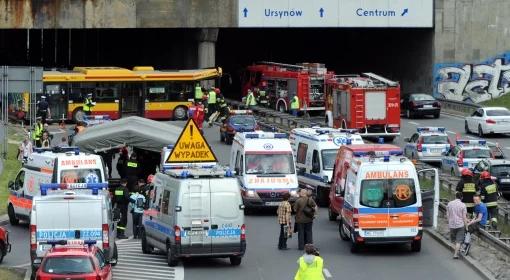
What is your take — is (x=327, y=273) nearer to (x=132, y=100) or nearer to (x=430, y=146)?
(x=430, y=146)

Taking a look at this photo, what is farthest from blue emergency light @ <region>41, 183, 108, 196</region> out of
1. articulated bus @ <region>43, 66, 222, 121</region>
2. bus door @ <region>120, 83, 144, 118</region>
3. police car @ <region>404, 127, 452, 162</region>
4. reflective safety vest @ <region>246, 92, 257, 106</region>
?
reflective safety vest @ <region>246, 92, 257, 106</region>

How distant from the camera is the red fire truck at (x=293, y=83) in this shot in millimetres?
64062

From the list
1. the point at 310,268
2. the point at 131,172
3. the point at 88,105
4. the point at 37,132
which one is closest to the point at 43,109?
the point at 88,105

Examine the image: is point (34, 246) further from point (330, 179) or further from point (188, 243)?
point (330, 179)

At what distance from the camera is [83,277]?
21.3 metres

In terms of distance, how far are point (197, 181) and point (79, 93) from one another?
36.0m

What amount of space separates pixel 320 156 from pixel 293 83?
28.1 metres

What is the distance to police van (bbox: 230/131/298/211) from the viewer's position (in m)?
35.0

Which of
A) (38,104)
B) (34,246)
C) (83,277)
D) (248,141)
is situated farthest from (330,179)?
(38,104)

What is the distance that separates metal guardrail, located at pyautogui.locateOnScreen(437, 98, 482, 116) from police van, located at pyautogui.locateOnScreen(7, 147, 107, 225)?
125 ft

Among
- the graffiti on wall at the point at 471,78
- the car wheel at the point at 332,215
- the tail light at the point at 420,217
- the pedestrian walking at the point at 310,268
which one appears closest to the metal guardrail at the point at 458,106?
the graffiti on wall at the point at 471,78

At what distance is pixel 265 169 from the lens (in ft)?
117

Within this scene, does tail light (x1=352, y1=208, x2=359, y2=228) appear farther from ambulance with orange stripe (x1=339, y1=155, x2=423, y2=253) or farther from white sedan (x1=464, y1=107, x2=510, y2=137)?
white sedan (x1=464, y1=107, x2=510, y2=137)

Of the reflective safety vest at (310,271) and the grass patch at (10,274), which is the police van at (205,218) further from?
the reflective safety vest at (310,271)
